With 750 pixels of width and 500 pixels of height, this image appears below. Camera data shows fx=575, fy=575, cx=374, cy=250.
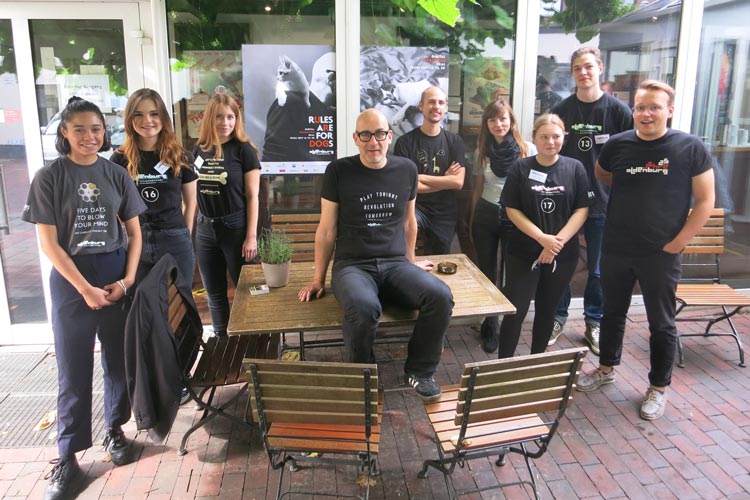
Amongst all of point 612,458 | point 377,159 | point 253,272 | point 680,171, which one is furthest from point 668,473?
point 253,272

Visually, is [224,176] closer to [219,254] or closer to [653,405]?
[219,254]

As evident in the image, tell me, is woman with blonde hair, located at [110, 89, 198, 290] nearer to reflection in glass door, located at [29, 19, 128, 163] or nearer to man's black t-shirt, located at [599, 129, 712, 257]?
reflection in glass door, located at [29, 19, 128, 163]

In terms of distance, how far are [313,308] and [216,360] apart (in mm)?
722

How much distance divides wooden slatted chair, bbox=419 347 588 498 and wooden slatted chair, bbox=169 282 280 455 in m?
1.17

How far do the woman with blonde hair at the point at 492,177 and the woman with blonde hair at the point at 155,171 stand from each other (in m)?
2.11

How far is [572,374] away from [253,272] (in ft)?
6.60

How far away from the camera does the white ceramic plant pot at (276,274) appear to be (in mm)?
3262

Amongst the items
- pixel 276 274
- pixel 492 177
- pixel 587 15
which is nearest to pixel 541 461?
pixel 276 274

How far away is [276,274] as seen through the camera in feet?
10.8

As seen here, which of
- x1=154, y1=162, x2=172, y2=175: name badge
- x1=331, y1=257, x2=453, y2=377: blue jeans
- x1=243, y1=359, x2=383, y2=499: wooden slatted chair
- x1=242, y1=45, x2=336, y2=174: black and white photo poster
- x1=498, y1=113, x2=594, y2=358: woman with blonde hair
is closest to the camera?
x1=243, y1=359, x2=383, y2=499: wooden slatted chair

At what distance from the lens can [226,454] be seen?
10.4 ft

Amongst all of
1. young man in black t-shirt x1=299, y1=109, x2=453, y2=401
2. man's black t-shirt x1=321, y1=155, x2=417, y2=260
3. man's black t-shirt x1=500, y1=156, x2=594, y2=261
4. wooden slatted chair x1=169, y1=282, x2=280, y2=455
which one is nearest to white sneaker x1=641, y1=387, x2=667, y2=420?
man's black t-shirt x1=500, y1=156, x2=594, y2=261

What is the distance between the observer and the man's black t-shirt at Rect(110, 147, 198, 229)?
3.33 m

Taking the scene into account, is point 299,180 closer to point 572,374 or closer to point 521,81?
point 521,81
